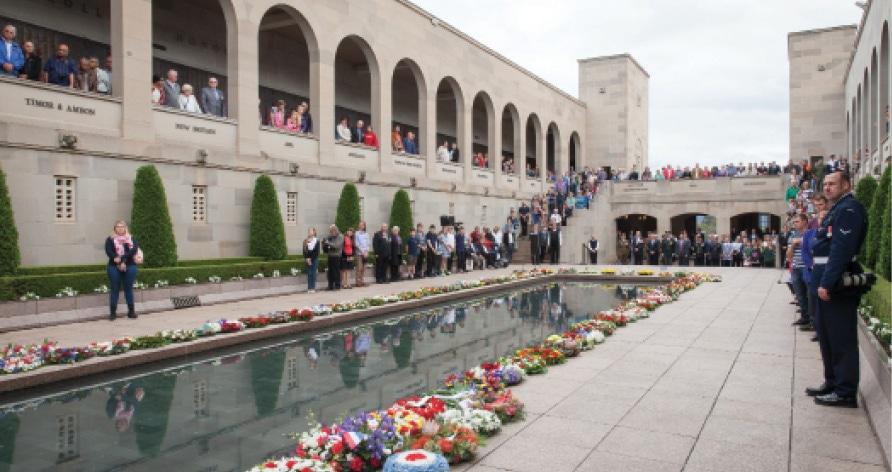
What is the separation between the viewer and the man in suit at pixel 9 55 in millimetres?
12461

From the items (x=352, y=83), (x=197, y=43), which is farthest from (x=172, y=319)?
(x=352, y=83)

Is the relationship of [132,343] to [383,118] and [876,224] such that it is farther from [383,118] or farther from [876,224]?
[383,118]

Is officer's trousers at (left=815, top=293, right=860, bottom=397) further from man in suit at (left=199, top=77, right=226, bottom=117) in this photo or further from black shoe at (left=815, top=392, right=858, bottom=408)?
man in suit at (left=199, top=77, right=226, bottom=117)

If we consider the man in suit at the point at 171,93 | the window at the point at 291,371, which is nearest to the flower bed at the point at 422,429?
the window at the point at 291,371

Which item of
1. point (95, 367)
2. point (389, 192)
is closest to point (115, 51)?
point (95, 367)

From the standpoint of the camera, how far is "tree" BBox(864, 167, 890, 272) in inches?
497

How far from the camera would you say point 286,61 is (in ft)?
77.0

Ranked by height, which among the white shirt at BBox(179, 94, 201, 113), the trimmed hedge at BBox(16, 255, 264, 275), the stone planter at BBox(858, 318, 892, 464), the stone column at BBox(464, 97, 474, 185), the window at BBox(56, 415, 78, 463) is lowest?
the window at BBox(56, 415, 78, 463)

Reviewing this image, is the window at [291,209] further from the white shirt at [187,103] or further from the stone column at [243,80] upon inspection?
the white shirt at [187,103]

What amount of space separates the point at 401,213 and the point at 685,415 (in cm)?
1749

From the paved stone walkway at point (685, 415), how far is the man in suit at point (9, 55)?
12251mm

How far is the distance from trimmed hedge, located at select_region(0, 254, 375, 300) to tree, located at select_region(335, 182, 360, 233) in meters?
1.66

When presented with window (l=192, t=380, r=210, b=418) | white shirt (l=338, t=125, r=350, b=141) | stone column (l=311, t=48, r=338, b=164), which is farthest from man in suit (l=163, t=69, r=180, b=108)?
window (l=192, t=380, r=210, b=418)

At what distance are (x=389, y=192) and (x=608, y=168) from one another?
76.3ft
